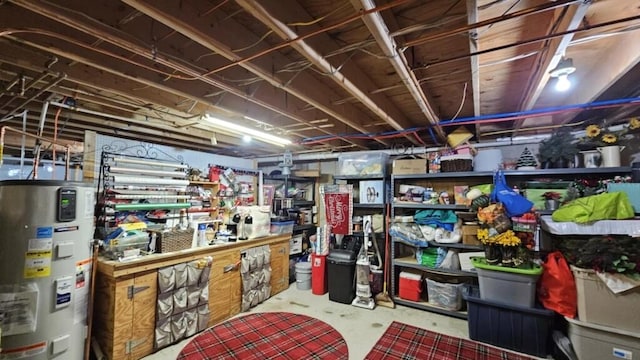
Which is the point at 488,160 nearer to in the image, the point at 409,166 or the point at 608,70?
the point at 409,166

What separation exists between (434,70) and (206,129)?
10.1ft

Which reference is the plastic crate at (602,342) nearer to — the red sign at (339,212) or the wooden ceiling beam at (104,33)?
the red sign at (339,212)

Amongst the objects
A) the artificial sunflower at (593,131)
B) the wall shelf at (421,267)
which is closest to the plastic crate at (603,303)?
the wall shelf at (421,267)

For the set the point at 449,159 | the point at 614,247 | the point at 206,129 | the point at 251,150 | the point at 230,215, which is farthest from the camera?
the point at 251,150

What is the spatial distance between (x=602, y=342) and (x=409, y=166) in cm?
251

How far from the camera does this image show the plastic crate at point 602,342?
7.36ft

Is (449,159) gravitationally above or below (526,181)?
above

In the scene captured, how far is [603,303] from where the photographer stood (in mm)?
2334

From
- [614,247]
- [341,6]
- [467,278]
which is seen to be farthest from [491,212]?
[341,6]

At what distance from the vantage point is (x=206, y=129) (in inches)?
156

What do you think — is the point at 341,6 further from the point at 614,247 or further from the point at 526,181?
the point at 526,181

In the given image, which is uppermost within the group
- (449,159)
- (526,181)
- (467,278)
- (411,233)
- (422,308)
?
(449,159)

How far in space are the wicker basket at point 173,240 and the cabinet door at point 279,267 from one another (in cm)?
139

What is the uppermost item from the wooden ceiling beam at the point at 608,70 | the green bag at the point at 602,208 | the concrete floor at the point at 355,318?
the wooden ceiling beam at the point at 608,70
